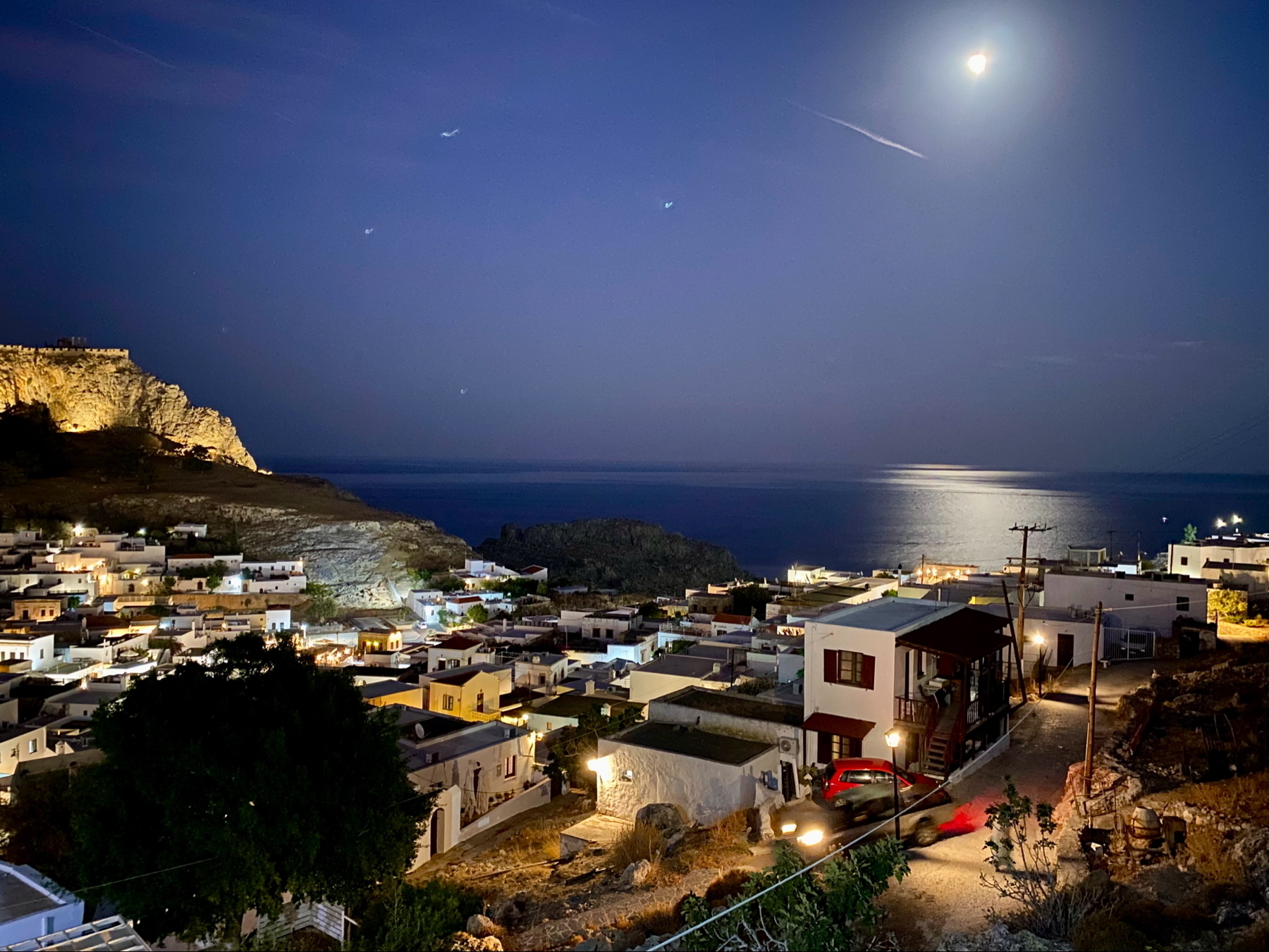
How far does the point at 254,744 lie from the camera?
31.8 feet

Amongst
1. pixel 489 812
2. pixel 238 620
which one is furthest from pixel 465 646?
pixel 489 812

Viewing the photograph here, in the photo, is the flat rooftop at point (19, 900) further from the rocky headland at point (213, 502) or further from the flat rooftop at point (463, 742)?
the rocky headland at point (213, 502)

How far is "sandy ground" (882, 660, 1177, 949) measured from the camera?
7.30 metres

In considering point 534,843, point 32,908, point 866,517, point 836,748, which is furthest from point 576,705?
point 866,517

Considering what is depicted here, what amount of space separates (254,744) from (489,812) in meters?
6.70

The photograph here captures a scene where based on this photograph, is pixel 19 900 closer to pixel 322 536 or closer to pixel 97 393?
pixel 322 536

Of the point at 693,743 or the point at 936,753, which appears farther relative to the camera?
the point at 693,743

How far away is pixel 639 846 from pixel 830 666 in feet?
12.5

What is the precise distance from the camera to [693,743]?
12.9 metres

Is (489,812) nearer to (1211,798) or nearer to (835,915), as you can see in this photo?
(835,915)

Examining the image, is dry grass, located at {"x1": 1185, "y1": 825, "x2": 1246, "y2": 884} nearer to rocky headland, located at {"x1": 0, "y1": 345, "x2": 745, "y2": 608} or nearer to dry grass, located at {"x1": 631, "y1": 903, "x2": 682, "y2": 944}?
dry grass, located at {"x1": 631, "y1": 903, "x2": 682, "y2": 944}

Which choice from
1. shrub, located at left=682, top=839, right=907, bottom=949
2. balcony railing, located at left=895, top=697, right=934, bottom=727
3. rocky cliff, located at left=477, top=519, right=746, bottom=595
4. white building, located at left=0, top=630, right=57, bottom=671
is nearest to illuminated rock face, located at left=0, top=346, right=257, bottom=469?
rocky cliff, located at left=477, top=519, right=746, bottom=595

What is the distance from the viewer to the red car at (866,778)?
10.8m

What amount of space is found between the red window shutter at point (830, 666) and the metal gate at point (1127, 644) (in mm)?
8318
